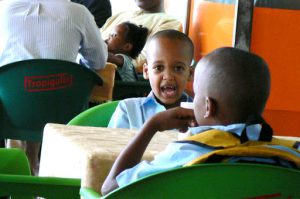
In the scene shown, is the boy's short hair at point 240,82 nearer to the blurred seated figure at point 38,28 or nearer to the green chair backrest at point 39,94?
the green chair backrest at point 39,94

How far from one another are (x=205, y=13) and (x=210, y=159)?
418 centimetres

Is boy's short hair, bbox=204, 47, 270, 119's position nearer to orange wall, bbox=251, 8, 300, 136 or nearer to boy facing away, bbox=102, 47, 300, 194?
boy facing away, bbox=102, 47, 300, 194

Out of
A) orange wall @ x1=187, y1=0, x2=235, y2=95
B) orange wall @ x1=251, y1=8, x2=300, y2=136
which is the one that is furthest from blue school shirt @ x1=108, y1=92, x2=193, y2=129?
orange wall @ x1=187, y1=0, x2=235, y2=95

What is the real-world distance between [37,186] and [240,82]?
24.9 inches

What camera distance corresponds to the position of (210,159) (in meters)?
1.34

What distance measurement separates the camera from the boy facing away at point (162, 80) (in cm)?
256

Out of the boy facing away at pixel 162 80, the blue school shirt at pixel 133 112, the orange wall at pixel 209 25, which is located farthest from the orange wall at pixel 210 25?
the blue school shirt at pixel 133 112

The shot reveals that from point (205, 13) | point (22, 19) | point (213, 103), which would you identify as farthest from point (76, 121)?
point (205, 13)

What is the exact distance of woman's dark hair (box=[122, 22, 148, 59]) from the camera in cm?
503

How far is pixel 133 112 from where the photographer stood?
2.58 m

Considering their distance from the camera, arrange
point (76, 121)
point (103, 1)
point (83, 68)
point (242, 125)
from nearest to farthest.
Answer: point (242, 125)
point (76, 121)
point (83, 68)
point (103, 1)

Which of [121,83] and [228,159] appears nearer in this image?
[228,159]

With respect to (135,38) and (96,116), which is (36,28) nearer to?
(135,38)

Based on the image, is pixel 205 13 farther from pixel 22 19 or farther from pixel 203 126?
pixel 203 126
